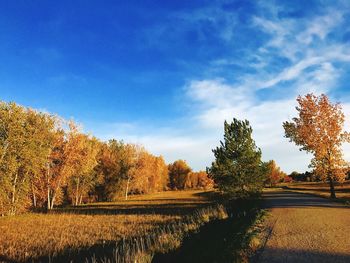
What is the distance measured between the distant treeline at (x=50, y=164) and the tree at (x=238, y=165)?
890 inches

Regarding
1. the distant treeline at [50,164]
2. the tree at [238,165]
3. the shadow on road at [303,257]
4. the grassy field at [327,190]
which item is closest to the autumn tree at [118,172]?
the distant treeline at [50,164]

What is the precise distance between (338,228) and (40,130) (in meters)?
41.1

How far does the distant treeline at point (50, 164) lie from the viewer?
3694 cm

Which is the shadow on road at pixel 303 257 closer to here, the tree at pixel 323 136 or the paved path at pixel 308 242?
the paved path at pixel 308 242

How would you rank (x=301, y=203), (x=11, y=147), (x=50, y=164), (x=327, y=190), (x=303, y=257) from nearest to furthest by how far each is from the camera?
1. (x=303, y=257)
2. (x=301, y=203)
3. (x=11, y=147)
4. (x=50, y=164)
5. (x=327, y=190)

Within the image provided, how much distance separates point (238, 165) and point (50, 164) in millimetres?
31321

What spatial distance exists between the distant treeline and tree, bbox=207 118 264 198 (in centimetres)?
2261

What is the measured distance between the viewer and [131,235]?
18109 millimetres

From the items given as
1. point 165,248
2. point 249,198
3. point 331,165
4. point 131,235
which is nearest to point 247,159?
point 249,198

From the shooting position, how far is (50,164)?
1959 inches

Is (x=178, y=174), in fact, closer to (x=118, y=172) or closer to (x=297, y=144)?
(x=118, y=172)

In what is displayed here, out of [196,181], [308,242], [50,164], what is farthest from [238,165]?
[196,181]

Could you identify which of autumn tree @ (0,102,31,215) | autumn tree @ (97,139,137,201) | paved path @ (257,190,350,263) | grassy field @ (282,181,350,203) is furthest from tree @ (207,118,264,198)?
autumn tree @ (97,139,137,201)

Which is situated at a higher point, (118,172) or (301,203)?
(118,172)
